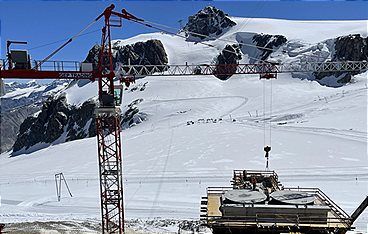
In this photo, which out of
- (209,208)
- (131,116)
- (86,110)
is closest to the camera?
(209,208)

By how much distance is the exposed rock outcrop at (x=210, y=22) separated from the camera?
173250 mm

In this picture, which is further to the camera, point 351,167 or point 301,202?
point 351,167

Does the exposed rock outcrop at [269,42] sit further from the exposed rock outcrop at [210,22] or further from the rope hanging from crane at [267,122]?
the exposed rock outcrop at [210,22]

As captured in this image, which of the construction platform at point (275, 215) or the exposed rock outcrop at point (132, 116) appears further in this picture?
the exposed rock outcrop at point (132, 116)

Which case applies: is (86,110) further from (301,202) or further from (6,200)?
(301,202)

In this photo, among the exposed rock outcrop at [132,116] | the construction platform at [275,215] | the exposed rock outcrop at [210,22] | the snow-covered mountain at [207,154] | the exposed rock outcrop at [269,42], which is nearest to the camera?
the construction platform at [275,215]

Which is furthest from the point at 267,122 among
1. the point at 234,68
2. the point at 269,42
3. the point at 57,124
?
the point at 57,124

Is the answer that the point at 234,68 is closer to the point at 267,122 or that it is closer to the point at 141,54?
the point at 267,122

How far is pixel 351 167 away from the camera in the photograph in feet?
113

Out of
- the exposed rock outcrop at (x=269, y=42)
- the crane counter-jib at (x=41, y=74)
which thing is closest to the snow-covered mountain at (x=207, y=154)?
the crane counter-jib at (x=41, y=74)

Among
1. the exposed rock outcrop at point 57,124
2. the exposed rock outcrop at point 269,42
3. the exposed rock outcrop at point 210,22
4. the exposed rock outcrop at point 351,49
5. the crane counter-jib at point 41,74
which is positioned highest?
the exposed rock outcrop at point 210,22

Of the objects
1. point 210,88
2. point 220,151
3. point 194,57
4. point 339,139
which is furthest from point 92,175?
point 194,57

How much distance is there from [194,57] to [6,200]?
118389 mm

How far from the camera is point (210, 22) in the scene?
176 meters
